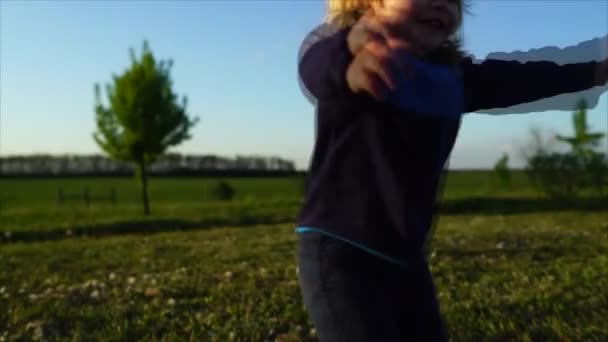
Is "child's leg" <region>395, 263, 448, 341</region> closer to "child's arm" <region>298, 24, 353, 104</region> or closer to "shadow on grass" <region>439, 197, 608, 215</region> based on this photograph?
"child's arm" <region>298, 24, 353, 104</region>

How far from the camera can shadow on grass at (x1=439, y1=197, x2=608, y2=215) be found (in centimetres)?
2888

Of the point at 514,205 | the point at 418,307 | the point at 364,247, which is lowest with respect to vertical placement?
the point at 514,205

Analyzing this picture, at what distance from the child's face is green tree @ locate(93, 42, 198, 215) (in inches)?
1282

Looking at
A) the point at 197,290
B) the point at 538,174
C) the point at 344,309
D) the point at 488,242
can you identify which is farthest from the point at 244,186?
the point at 344,309

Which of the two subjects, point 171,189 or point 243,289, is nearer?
point 243,289

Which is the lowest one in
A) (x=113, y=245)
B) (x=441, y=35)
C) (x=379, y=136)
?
(x=113, y=245)

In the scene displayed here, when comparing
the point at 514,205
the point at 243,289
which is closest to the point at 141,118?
the point at 514,205

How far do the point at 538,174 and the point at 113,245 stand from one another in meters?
24.7

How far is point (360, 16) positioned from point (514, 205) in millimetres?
30119

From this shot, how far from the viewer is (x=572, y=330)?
5277mm

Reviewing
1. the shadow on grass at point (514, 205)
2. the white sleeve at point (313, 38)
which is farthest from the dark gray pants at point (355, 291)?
the shadow on grass at point (514, 205)

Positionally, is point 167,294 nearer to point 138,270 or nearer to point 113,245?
point 138,270

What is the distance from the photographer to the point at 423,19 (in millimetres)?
2207

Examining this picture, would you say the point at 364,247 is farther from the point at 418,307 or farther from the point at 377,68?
the point at 377,68
